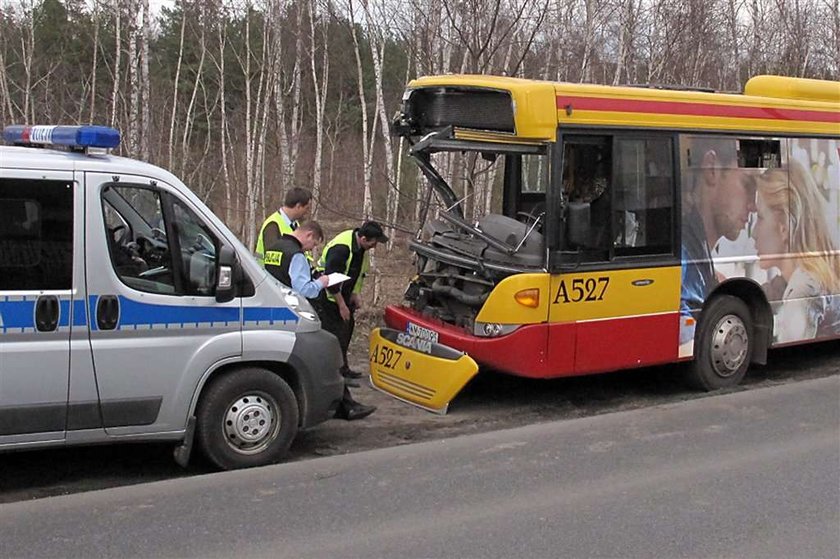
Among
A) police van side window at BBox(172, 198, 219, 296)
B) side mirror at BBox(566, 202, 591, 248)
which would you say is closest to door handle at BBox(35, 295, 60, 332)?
police van side window at BBox(172, 198, 219, 296)

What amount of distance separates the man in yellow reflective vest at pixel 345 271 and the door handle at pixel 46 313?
2.69 meters

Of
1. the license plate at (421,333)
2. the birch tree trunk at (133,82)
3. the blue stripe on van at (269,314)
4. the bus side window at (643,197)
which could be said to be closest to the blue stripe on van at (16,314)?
the blue stripe on van at (269,314)

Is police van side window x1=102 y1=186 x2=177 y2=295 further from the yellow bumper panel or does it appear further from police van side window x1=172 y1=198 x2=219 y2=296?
the yellow bumper panel

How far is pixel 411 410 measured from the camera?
25.9 feet

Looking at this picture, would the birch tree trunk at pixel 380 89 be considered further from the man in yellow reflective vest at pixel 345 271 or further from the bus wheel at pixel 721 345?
the bus wheel at pixel 721 345

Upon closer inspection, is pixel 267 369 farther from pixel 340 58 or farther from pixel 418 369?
pixel 340 58

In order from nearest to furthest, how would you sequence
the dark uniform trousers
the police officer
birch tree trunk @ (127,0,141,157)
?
the police officer, the dark uniform trousers, birch tree trunk @ (127,0,141,157)

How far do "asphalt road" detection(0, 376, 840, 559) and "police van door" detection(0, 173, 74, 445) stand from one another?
0.52 meters

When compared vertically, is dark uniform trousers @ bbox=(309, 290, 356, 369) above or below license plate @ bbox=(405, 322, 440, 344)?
above

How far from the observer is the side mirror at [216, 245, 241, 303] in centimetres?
588

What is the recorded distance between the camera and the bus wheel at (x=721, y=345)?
8539 millimetres

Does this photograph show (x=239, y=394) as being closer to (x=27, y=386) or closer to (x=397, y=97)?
(x=27, y=386)

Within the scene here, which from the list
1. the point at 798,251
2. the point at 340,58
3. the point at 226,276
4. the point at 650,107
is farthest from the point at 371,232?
the point at 340,58

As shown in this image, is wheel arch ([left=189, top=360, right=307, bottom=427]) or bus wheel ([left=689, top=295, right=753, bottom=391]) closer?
wheel arch ([left=189, top=360, right=307, bottom=427])
